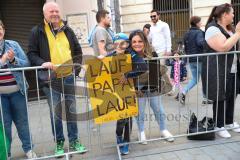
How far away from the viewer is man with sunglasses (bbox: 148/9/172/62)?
8188 millimetres

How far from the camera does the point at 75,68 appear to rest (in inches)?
177

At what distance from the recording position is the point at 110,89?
442 centimetres

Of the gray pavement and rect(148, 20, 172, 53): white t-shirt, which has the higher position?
rect(148, 20, 172, 53): white t-shirt

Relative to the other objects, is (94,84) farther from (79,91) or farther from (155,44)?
(155,44)

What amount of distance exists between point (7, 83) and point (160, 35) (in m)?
4.60

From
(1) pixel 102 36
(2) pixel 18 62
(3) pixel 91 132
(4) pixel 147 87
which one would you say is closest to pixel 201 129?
(4) pixel 147 87

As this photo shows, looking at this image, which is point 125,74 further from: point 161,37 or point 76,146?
point 161,37

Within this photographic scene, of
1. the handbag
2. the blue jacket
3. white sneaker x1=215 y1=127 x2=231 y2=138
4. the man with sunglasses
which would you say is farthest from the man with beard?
the man with sunglasses

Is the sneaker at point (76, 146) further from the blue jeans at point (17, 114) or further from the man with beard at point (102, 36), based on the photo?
the man with beard at point (102, 36)

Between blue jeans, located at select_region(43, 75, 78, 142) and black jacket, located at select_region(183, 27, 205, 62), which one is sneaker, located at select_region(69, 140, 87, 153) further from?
black jacket, located at select_region(183, 27, 205, 62)

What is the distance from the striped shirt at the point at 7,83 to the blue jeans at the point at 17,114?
0.07 metres

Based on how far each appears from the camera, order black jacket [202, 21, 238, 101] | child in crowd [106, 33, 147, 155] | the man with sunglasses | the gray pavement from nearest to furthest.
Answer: child in crowd [106, 33, 147, 155]
the gray pavement
black jacket [202, 21, 238, 101]
the man with sunglasses

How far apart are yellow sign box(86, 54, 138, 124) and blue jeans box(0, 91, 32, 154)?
916 millimetres

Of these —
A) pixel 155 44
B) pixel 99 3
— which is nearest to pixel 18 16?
pixel 99 3
